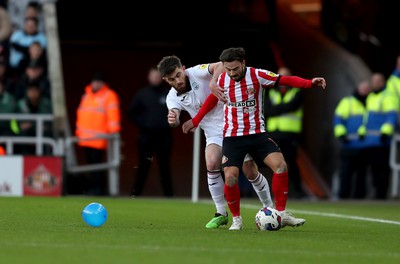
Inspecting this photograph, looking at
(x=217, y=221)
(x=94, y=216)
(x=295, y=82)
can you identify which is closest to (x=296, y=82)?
(x=295, y=82)

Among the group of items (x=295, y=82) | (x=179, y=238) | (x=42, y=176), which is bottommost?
(x=42, y=176)

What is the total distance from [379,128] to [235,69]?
8.80 meters

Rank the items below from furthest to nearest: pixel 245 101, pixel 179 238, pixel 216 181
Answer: pixel 216 181 < pixel 245 101 < pixel 179 238

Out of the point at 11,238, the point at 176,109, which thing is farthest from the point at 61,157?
the point at 11,238

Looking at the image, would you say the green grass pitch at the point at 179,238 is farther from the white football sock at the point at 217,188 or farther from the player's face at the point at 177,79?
the player's face at the point at 177,79

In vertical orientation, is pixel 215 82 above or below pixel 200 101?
above

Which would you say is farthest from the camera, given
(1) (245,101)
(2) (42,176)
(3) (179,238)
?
(2) (42,176)

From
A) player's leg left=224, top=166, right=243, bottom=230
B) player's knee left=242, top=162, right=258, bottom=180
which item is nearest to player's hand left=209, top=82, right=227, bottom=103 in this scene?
player's leg left=224, top=166, right=243, bottom=230

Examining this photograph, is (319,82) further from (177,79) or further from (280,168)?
(177,79)

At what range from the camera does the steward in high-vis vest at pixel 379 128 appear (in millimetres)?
19531

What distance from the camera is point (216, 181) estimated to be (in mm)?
12320

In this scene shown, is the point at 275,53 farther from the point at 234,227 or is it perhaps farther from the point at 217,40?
the point at 234,227

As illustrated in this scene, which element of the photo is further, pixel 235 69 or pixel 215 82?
pixel 215 82

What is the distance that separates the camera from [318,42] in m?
25.3
